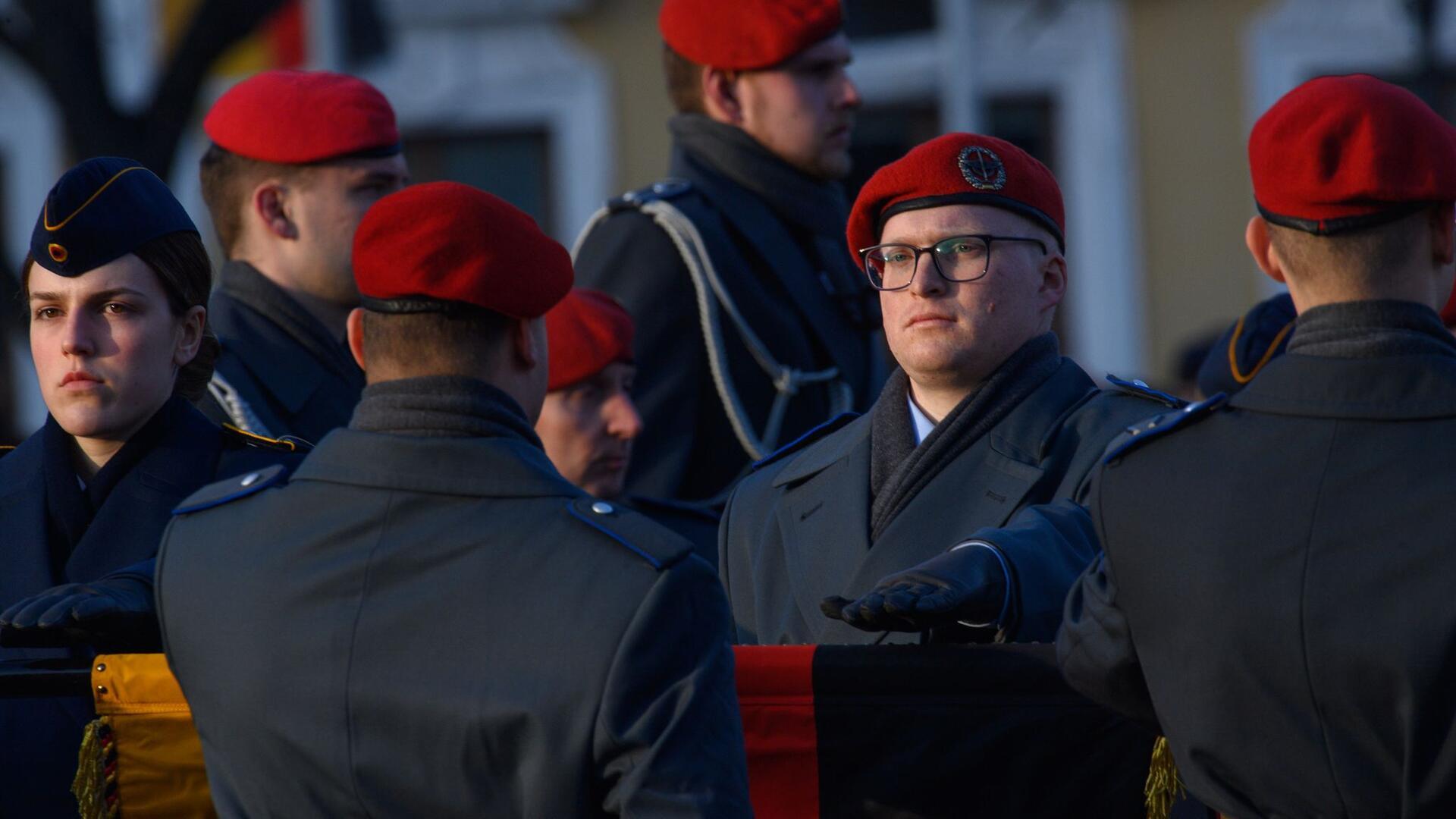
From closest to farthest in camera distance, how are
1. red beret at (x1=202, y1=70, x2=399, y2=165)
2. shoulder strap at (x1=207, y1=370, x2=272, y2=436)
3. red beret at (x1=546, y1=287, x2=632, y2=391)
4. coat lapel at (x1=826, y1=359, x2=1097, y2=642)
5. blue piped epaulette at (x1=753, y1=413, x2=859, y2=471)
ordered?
coat lapel at (x1=826, y1=359, x2=1097, y2=642), blue piped epaulette at (x1=753, y1=413, x2=859, y2=471), shoulder strap at (x1=207, y1=370, x2=272, y2=436), red beret at (x1=202, y1=70, x2=399, y2=165), red beret at (x1=546, y1=287, x2=632, y2=391)

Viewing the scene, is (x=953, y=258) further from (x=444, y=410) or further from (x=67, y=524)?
(x=67, y=524)

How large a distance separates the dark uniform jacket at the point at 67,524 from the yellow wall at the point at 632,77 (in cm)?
802

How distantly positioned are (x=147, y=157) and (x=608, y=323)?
381 centimetres

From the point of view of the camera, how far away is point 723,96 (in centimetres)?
515

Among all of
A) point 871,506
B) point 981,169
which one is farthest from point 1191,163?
point 871,506

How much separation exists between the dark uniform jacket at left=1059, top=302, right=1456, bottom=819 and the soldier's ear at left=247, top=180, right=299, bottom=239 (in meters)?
2.42

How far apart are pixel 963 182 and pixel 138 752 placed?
1.60m

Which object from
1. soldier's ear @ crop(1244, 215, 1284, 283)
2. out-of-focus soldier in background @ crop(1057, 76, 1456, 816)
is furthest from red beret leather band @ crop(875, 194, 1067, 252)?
out-of-focus soldier in background @ crop(1057, 76, 1456, 816)

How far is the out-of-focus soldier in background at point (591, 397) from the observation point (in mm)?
4781

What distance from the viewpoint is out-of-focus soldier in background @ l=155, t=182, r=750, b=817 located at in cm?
265

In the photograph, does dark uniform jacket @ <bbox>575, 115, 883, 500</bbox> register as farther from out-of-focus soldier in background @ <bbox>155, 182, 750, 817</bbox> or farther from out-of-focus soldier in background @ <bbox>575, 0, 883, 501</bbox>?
out-of-focus soldier in background @ <bbox>155, 182, 750, 817</bbox>

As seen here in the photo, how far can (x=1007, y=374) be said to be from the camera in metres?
3.61

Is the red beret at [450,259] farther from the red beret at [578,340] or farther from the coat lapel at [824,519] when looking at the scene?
the red beret at [578,340]

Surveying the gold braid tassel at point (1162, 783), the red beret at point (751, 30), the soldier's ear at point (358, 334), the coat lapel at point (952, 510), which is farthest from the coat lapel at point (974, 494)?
the red beret at point (751, 30)
